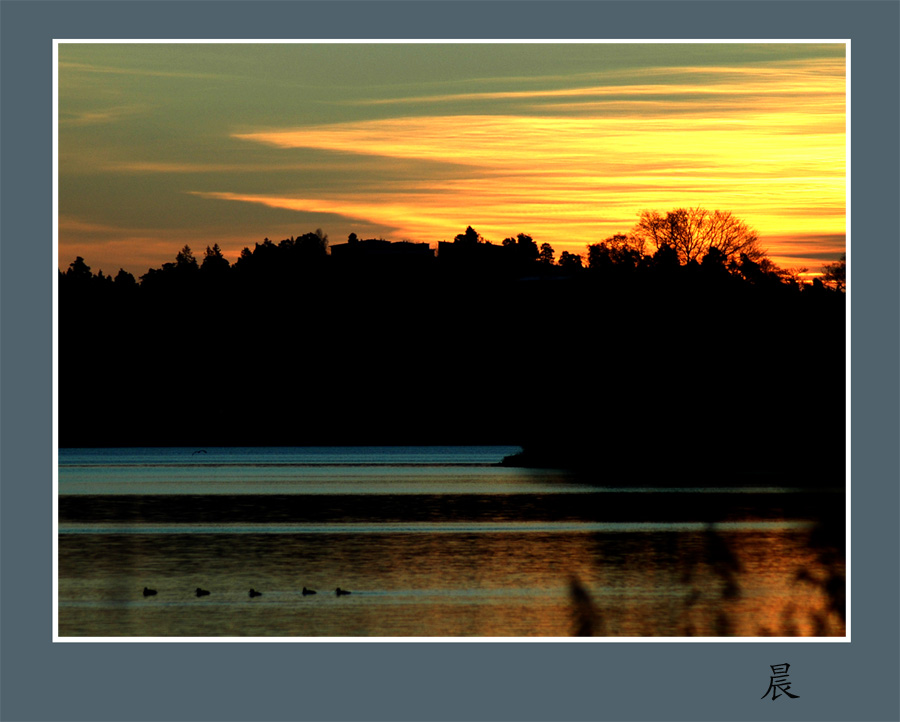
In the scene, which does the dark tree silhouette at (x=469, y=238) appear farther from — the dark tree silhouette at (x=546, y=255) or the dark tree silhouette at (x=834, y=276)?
the dark tree silhouette at (x=834, y=276)

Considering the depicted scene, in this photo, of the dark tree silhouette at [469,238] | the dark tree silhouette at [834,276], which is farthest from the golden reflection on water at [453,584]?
the dark tree silhouette at [469,238]

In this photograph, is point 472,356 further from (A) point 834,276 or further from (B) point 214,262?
(A) point 834,276

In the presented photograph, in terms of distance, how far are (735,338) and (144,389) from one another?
6084 centimetres

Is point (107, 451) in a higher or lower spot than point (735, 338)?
lower

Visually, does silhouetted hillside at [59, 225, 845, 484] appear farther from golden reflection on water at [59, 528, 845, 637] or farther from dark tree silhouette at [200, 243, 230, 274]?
golden reflection on water at [59, 528, 845, 637]

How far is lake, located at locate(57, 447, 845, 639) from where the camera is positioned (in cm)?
2311

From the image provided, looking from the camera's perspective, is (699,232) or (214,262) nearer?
(699,232)

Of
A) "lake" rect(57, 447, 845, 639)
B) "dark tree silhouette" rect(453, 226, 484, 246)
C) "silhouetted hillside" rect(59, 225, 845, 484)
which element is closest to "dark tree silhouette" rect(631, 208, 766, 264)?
"silhouetted hillside" rect(59, 225, 845, 484)

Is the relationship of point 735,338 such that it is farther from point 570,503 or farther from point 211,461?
point 211,461

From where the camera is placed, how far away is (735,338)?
251 ft

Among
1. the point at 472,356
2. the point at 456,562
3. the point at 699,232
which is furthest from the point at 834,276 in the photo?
the point at 472,356

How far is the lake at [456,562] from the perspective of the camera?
2311 centimetres

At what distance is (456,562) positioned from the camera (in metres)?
34.2

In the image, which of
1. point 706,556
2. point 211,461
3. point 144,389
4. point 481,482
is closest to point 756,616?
point 706,556
